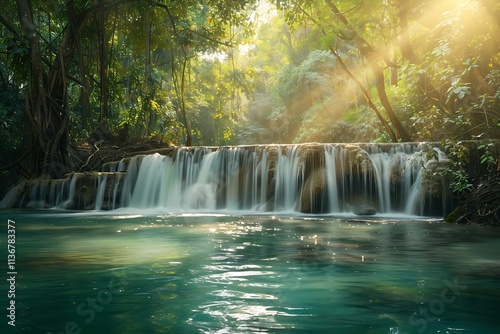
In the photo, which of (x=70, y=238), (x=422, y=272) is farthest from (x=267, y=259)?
(x=70, y=238)

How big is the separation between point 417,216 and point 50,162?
11.2m

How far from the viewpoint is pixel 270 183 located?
51.4ft

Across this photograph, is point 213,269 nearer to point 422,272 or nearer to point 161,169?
point 422,272

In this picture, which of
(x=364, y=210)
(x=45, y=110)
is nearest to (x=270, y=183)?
(x=364, y=210)

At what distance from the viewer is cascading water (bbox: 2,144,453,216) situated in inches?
550

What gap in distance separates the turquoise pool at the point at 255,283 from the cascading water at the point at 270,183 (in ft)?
19.4

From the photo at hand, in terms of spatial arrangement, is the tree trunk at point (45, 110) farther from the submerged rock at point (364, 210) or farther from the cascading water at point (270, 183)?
the submerged rock at point (364, 210)

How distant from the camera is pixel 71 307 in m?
3.55

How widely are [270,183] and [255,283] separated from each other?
1129 cm

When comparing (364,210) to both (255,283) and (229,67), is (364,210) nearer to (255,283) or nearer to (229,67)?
(255,283)

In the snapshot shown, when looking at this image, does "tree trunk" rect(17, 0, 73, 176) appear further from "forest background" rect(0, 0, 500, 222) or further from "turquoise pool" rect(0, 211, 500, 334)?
"turquoise pool" rect(0, 211, 500, 334)

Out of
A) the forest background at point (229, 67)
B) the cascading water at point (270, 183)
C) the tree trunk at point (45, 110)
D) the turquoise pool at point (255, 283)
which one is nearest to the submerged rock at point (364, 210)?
the cascading water at point (270, 183)

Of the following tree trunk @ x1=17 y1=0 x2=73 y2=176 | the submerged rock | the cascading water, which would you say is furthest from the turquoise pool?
tree trunk @ x1=17 y1=0 x2=73 y2=176

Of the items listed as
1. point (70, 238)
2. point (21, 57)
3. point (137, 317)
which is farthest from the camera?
point (21, 57)
